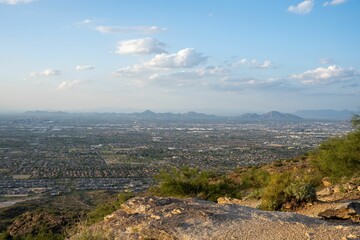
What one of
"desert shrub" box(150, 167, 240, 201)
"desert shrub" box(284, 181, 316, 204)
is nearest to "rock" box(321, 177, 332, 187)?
"desert shrub" box(150, 167, 240, 201)

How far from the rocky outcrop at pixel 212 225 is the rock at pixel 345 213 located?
1049 mm

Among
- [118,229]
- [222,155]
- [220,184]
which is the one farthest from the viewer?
[222,155]

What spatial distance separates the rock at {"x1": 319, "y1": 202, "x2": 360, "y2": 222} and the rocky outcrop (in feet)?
3.44

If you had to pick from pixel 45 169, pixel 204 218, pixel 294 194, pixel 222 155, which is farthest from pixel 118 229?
pixel 222 155

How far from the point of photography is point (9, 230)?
33.1 m

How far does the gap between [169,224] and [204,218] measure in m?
0.97

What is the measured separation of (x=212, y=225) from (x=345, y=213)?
423cm

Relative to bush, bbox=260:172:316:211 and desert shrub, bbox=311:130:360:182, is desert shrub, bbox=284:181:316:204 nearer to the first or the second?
bush, bbox=260:172:316:211

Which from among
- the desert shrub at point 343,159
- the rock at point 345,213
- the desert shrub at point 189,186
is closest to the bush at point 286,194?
the rock at point 345,213

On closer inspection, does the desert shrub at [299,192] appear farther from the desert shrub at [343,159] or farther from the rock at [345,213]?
the desert shrub at [343,159]

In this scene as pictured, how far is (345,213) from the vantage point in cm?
1251

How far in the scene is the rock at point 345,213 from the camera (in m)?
12.4

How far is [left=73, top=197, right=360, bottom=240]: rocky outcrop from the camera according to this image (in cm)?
1033

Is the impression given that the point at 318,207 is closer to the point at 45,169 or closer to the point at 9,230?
the point at 9,230
